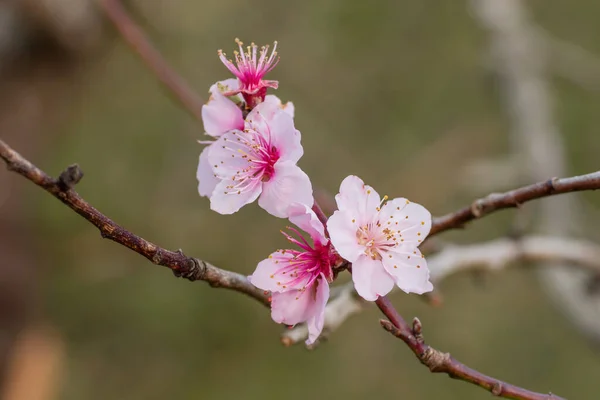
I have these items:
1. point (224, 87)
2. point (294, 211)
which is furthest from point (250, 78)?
point (294, 211)

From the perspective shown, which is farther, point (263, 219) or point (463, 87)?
point (463, 87)

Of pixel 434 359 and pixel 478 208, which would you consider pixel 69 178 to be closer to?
pixel 434 359

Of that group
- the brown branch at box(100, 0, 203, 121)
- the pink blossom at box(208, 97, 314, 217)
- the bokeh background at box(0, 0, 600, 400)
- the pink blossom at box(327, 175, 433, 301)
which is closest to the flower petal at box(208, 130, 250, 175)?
the pink blossom at box(208, 97, 314, 217)

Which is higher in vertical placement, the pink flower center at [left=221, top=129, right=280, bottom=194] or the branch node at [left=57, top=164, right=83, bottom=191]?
the pink flower center at [left=221, top=129, right=280, bottom=194]

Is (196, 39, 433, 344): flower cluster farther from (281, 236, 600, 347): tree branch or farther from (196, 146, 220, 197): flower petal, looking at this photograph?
(281, 236, 600, 347): tree branch

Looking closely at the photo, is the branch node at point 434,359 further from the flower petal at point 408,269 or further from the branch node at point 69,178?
the branch node at point 69,178

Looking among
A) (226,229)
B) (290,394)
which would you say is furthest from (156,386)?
(226,229)

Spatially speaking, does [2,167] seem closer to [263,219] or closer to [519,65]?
[263,219]
